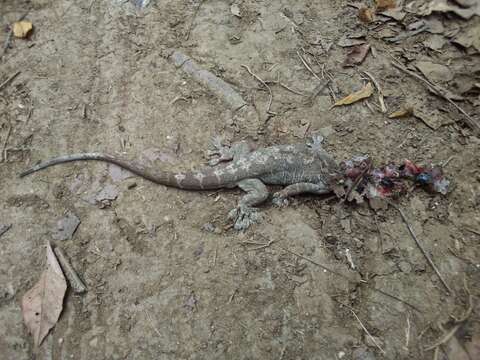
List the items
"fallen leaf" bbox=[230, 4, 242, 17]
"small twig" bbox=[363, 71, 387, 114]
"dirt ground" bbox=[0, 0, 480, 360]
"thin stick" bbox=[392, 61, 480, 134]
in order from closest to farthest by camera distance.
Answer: "dirt ground" bbox=[0, 0, 480, 360] < "thin stick" bbox=[392, 61, 480, 134] < "small twig" bbox=[363, 71, 387, 114] < "fallen leaf" bbox=[230, 4, 242, 17]

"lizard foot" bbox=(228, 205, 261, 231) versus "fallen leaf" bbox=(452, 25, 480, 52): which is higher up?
"fallen leaf" bbox=(452, 25, 480, 52)

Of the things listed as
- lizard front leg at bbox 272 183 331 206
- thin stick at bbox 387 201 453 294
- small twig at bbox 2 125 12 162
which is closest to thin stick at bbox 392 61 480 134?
thin stick at bbox 387 201 453 294

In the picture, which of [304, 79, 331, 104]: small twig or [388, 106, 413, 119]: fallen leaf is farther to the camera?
[304, 79, 331, 104]: small twig

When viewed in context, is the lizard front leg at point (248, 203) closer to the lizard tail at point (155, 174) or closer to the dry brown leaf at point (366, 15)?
the lizard tail at point (155, 174)

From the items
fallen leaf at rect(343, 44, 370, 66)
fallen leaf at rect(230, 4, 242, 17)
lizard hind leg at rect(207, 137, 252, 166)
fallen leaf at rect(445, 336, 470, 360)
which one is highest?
fallen leaf at rect(343, 44, 370, 66)

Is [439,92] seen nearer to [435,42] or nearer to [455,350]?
[435,42]

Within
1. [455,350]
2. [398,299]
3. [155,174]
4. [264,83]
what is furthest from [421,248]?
[155,174]

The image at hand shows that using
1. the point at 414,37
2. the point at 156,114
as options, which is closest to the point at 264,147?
the point at 156,114

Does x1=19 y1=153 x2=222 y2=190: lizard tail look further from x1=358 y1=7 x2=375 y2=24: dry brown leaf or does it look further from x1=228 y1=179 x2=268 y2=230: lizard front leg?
x1=358 y1=7 x2=375 y2=24: dry brown leaf

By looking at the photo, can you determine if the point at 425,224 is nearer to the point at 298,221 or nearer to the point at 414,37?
the point at 298,221
